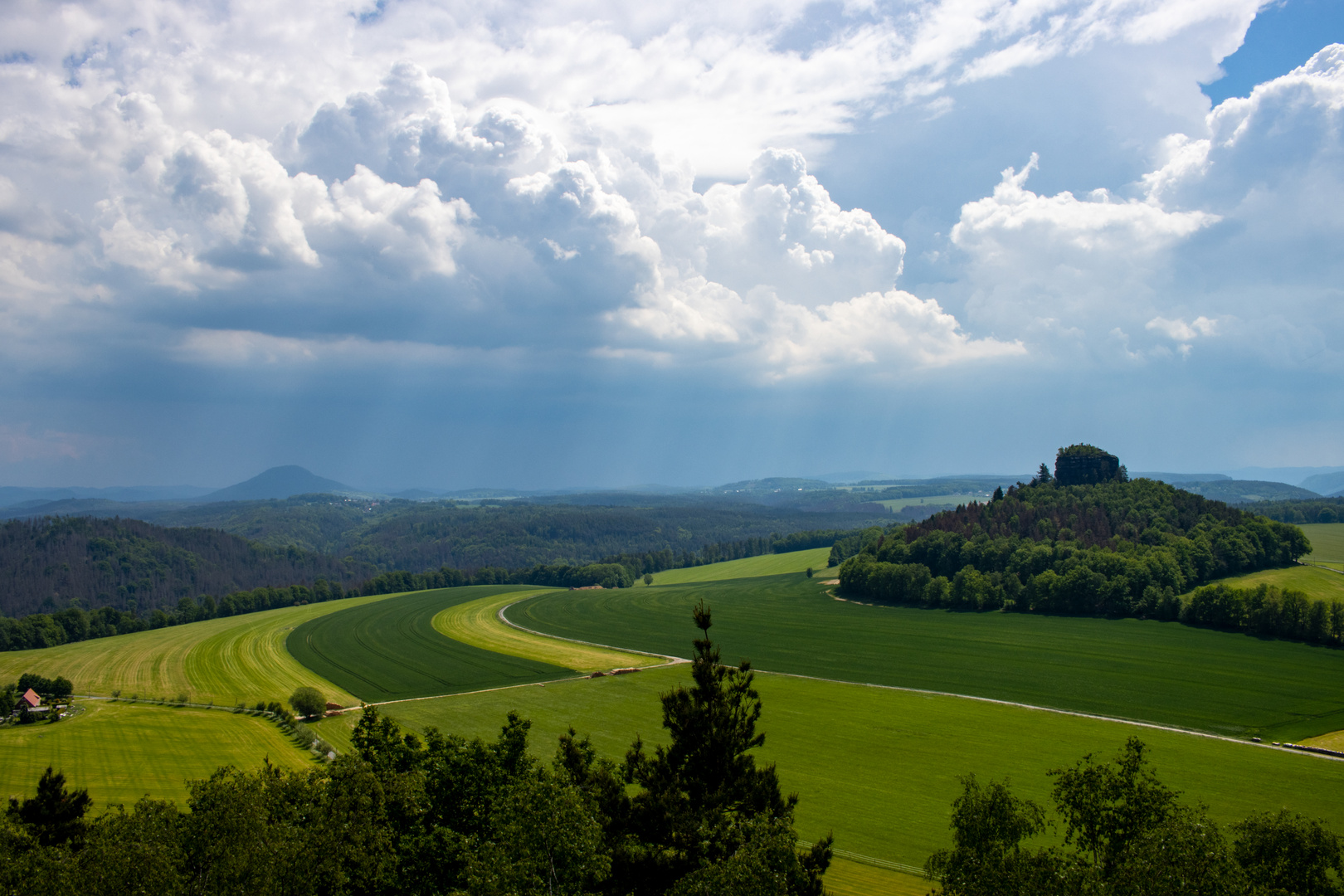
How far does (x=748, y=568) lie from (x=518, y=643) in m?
88.0

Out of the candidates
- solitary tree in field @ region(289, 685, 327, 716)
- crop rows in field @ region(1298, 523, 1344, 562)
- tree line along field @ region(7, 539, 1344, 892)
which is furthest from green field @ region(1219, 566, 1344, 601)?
solitary tree in field @ region(289, 685, 327, 716)

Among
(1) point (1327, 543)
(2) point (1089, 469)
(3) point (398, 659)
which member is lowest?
(3) point (398, 659)

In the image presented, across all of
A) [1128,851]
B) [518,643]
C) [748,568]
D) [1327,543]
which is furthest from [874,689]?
[1327,543]

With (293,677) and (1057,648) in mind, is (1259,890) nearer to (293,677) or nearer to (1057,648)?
(1057,648)

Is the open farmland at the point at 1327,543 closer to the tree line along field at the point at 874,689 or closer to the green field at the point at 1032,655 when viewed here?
the green field at the point at 1032,655

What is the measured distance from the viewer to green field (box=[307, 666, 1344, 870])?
39.8 meters

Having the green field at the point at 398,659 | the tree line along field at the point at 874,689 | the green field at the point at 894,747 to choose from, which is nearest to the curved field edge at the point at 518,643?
the tree line along field at the point at 874,689

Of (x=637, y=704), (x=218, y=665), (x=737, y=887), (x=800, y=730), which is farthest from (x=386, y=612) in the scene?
(x=737, y=887)

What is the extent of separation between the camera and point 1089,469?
13750cm

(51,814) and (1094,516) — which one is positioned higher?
(1094,516)

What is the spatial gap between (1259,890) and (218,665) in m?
106

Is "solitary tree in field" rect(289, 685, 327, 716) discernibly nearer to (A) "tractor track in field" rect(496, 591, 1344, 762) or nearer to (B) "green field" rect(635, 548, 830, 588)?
(A) "tractor track in field" rect(496, 591, 1344, 762)

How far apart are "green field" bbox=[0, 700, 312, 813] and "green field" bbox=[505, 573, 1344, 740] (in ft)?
133

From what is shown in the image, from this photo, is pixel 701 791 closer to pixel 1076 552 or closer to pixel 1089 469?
pixel 1076 552
